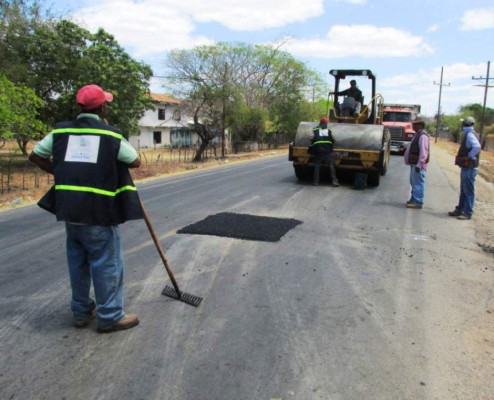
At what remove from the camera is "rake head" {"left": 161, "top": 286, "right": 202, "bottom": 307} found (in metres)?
4.14

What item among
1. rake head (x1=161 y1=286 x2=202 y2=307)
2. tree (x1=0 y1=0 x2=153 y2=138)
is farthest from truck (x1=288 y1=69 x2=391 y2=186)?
tree (x1=0 y1=0 x2=153 y2=138)

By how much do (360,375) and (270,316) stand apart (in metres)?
1.04

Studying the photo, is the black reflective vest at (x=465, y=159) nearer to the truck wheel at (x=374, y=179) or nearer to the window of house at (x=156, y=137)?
the truck wheel at (x=374, y=179)

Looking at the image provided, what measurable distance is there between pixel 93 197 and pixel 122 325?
1.05m

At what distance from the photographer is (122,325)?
11.8 ft

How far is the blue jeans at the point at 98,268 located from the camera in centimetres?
350

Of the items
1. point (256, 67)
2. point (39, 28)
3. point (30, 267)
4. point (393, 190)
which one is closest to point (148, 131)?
point (256, 67)

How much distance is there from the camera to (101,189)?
3408 millimetres

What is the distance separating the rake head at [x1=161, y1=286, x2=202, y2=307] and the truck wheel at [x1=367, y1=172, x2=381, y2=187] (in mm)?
8439

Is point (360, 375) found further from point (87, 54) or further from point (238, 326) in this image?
point (87, 54)

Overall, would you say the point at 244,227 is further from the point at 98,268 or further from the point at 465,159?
the point at 465,159

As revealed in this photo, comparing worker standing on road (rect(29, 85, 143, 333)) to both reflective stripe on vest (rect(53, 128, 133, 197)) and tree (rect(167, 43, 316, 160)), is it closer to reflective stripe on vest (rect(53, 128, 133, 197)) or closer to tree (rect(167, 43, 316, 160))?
reflective stripe on vest (rect(53, 128, 133, 197))

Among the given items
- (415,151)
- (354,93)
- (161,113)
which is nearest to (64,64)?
(354,93)

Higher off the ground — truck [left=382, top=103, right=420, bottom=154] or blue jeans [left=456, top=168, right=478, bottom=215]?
truck [left=382, top=103, right=420, bottom=154]
